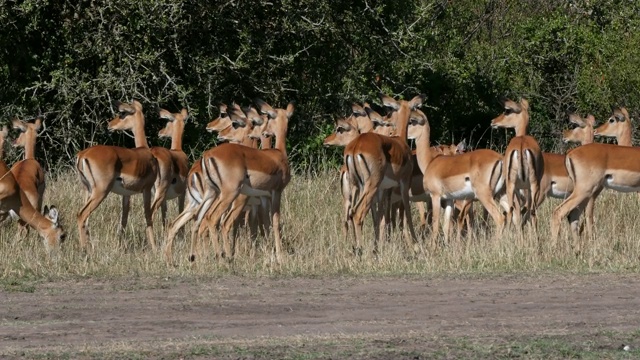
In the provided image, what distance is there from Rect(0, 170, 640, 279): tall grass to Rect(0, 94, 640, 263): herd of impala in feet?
0.76

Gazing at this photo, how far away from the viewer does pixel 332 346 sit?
295 inches

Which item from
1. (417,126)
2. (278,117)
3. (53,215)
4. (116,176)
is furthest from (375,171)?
(53,215)

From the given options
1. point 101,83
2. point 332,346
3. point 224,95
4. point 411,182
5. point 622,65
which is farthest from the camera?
point 622,65

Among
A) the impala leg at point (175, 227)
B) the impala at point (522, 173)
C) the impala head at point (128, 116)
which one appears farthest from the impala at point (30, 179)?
the impala at point (522, 173)

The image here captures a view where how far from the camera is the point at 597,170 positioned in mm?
13367

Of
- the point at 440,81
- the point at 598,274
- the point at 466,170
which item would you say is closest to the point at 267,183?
the point at 466,170

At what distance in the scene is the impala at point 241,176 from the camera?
12.6 metres

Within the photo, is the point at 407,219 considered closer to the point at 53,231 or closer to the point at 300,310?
the point at 53,231

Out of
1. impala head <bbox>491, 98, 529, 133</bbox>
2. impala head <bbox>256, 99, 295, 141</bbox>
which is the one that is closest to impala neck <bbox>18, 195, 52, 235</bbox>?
impala head <bbox>256, 99, 295, 141</bbox>

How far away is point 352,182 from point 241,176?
1.78 m

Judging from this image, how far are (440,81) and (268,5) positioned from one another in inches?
161

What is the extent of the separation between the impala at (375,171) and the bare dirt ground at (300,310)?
2796 millimetres

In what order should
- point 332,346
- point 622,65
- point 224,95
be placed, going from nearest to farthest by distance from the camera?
point 332,346, point 224,95, point 622,65

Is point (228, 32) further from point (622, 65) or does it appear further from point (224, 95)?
point (622, 65)
